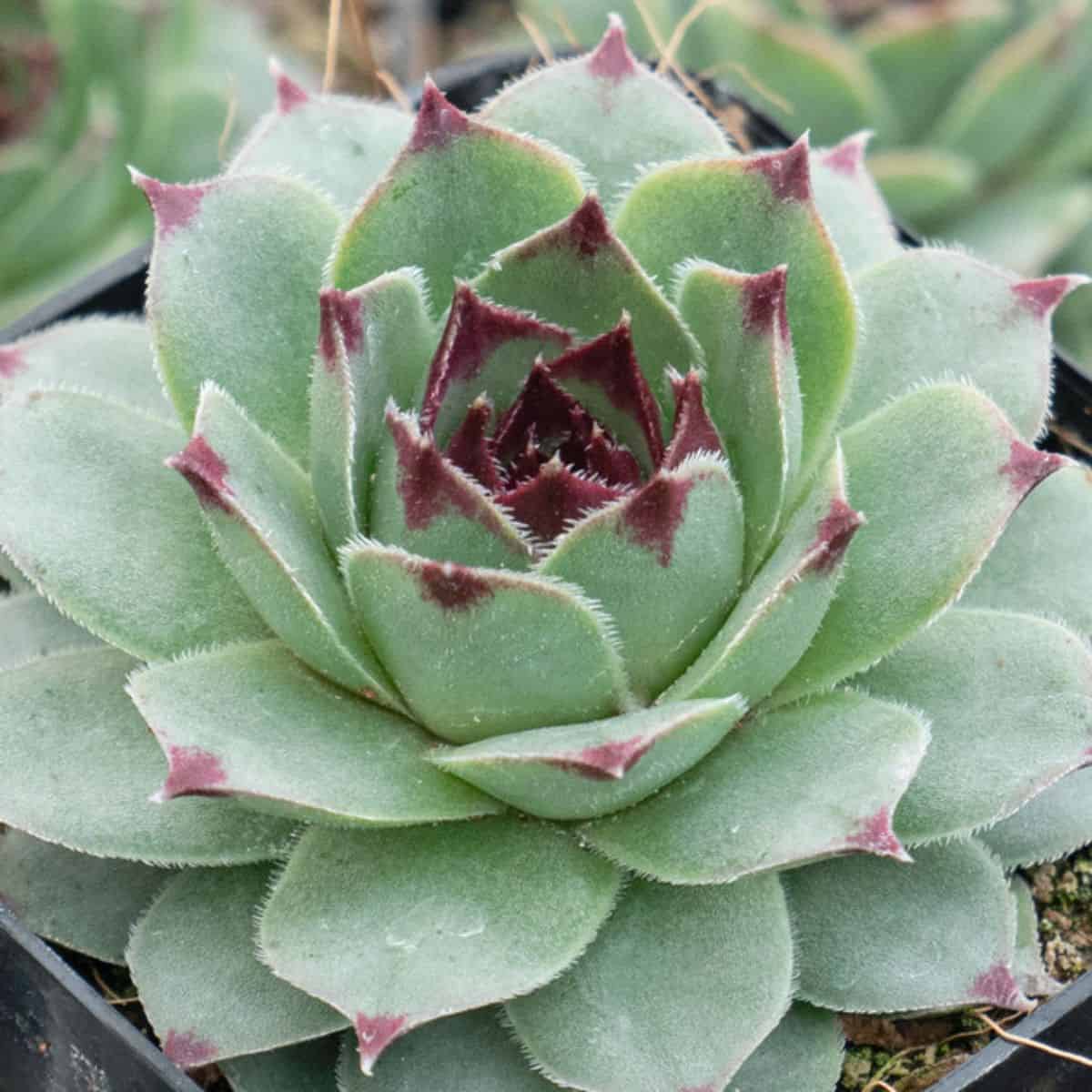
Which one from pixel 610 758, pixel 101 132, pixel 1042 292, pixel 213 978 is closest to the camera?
pixel 610 758

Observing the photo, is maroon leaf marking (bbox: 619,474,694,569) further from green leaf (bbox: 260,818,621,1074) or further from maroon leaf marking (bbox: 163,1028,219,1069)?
maroon leaf marking (bbox: 163,1028,219,1069)

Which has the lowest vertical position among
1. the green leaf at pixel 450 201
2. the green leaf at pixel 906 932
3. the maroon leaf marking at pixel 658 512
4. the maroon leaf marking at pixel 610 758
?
the green leaf at pixel 906 932

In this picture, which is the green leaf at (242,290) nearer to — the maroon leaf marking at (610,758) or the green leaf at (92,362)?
the green leaf at (92,362)

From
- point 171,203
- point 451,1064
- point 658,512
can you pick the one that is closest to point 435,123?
point 171,203

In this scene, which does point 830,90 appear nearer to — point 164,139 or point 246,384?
point 164,139

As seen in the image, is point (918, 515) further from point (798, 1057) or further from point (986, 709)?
point (798, 1057)

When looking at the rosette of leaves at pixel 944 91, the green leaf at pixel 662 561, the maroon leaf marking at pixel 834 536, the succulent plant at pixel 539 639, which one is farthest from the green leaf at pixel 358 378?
the rosette of leaves at pixel 944 91

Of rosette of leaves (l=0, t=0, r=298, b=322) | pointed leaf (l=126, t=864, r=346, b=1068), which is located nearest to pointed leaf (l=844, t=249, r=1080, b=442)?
pointed leaf (l=126, t=864, r=346, b=1068)
